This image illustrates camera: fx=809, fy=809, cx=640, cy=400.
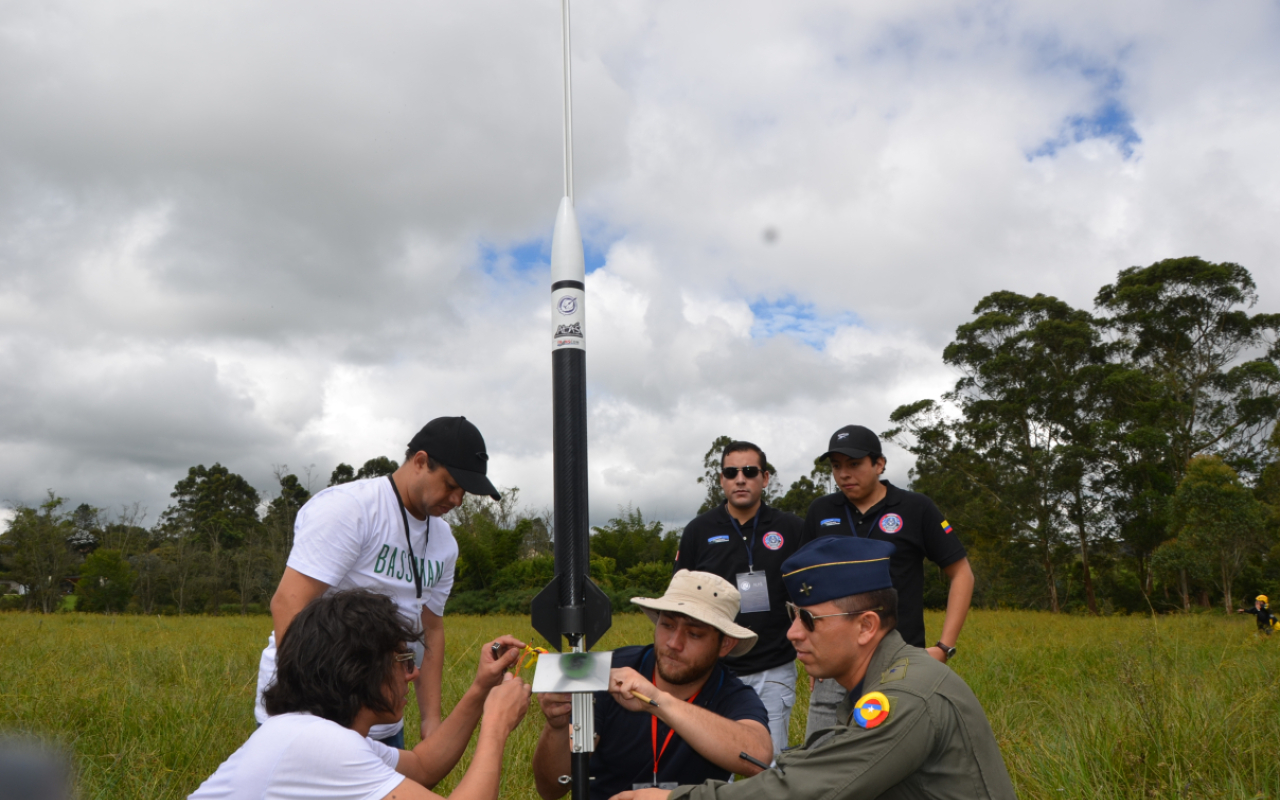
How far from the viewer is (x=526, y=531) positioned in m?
36.5

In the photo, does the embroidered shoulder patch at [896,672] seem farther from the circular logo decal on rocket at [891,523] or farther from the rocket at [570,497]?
the circular logo decal on rocket at [891,523]

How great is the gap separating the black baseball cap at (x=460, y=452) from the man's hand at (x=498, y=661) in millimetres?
631

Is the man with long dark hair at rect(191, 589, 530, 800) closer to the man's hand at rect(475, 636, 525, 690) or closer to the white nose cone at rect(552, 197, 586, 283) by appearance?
the man's hand at rect(475, 636, 525, 690)

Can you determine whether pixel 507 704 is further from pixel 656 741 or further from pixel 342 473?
pixel 342 473

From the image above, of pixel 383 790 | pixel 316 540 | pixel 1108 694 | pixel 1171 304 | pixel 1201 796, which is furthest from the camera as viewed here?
pixel 1171 304

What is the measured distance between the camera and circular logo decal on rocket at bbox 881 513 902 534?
4.81 m

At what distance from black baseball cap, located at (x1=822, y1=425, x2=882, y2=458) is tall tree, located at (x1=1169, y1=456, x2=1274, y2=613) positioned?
77.5 feet

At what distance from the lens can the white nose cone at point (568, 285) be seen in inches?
141

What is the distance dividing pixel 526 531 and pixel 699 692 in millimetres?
33755

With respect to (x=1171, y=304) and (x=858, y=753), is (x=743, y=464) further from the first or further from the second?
(x=1171, y=304)

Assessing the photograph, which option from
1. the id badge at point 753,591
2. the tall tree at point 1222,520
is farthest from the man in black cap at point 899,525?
the tall tree at point 1222,520

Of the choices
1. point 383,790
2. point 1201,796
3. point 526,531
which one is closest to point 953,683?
point 383,790

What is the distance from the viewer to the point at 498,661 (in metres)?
3.07

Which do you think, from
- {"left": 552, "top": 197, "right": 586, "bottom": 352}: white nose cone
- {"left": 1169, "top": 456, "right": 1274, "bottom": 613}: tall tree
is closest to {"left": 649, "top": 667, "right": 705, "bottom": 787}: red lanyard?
{"left": 552, "top": 197, "right": 586, "bottom": 352}: white nose cone
